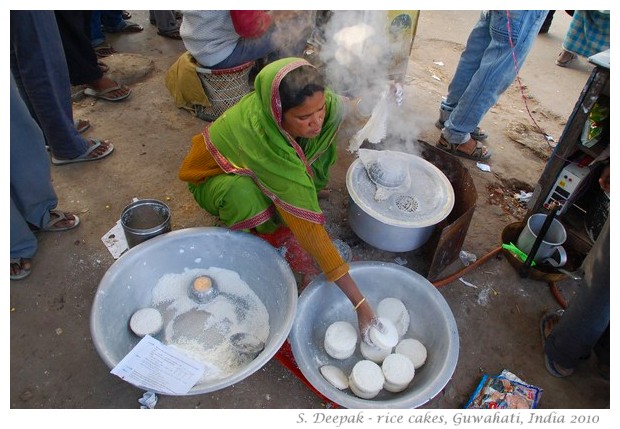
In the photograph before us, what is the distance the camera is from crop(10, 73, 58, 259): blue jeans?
210 centimetres

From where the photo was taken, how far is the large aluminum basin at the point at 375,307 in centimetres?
180

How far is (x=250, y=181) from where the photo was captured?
7.14ft

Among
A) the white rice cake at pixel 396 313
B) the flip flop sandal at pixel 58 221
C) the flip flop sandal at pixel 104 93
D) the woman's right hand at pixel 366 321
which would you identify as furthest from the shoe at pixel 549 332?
the flip flop sandal at pixel 104 93

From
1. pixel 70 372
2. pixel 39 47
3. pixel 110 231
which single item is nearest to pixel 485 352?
pixel 70 372

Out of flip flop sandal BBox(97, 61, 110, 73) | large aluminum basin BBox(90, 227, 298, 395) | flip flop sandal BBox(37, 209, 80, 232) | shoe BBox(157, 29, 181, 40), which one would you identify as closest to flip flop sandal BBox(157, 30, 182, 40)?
shoe BBox(157, 29, 181, 40)

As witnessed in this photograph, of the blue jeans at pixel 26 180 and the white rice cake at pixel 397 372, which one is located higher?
the blue jeans at pixel 26 180

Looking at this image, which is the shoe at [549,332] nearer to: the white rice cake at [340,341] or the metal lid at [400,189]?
the metal lid at [400,189]

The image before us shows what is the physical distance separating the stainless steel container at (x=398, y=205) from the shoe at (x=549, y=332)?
2.65 ft

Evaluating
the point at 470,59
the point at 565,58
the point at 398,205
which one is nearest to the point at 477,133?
the point at 470,59

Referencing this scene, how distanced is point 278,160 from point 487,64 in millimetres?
1993

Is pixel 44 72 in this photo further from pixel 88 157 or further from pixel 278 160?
pixel 278 160

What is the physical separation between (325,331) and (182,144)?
6.91 feet

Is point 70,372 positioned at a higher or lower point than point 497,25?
lower
